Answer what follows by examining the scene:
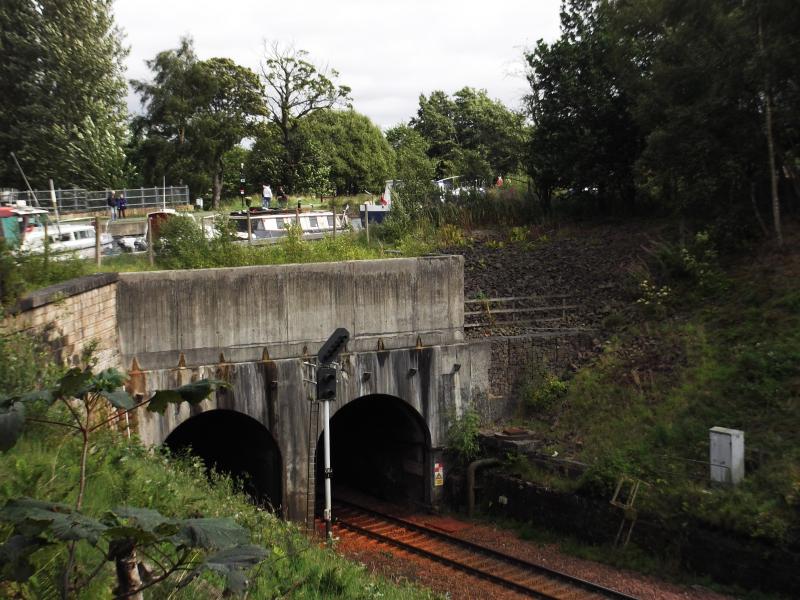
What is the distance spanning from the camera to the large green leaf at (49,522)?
10.6ft

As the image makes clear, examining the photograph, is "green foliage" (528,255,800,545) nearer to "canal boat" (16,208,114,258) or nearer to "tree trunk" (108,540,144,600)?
"tree trunk" (108,540,144,600)

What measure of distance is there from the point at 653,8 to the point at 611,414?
10597 mm

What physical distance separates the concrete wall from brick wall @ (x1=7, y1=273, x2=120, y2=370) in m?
0.50

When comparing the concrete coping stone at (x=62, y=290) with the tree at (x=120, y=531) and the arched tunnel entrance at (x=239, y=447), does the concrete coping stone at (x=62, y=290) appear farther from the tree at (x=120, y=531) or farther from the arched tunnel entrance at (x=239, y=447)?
the tree at (x=120, y=531)

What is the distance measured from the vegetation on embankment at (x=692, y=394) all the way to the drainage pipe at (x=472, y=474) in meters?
Answer: 0.53

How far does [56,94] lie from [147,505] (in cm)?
3035

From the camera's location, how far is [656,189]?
25.1m

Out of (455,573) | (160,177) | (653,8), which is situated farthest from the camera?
(160,177)

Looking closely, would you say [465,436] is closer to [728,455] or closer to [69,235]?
[728,455]

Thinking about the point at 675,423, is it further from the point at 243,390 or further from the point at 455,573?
the point at 243,390

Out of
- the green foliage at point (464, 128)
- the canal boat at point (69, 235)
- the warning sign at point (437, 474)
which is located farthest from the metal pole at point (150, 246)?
the green foliage at point (464, 128)

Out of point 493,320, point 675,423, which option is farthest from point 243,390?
point 675,423

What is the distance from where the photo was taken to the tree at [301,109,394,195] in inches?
1662

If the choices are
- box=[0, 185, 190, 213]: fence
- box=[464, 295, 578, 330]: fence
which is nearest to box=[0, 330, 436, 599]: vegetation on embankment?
box=[464, 295, 578, 330]: fence
